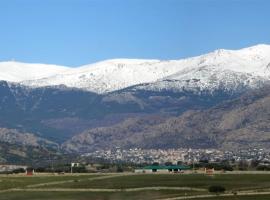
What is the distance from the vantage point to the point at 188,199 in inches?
7121

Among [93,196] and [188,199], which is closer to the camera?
[188,199]

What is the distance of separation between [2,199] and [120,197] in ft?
80.6

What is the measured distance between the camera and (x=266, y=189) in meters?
198

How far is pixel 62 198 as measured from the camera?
7741 inches

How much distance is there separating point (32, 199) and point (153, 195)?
983 inches

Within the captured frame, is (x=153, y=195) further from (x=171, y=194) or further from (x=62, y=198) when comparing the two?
(x=62, y=198)

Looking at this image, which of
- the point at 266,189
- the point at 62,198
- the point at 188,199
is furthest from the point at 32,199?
the point at 266,189

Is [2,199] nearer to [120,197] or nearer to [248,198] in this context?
[120,197]

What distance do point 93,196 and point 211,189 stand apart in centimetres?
2463

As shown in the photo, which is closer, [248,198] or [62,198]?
[248,198]

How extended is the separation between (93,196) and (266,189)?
3601cm

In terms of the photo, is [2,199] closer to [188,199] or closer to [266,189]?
[188,199]

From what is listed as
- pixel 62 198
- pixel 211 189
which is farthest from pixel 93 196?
pixel 211 189

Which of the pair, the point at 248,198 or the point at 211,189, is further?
the point at 211,189
